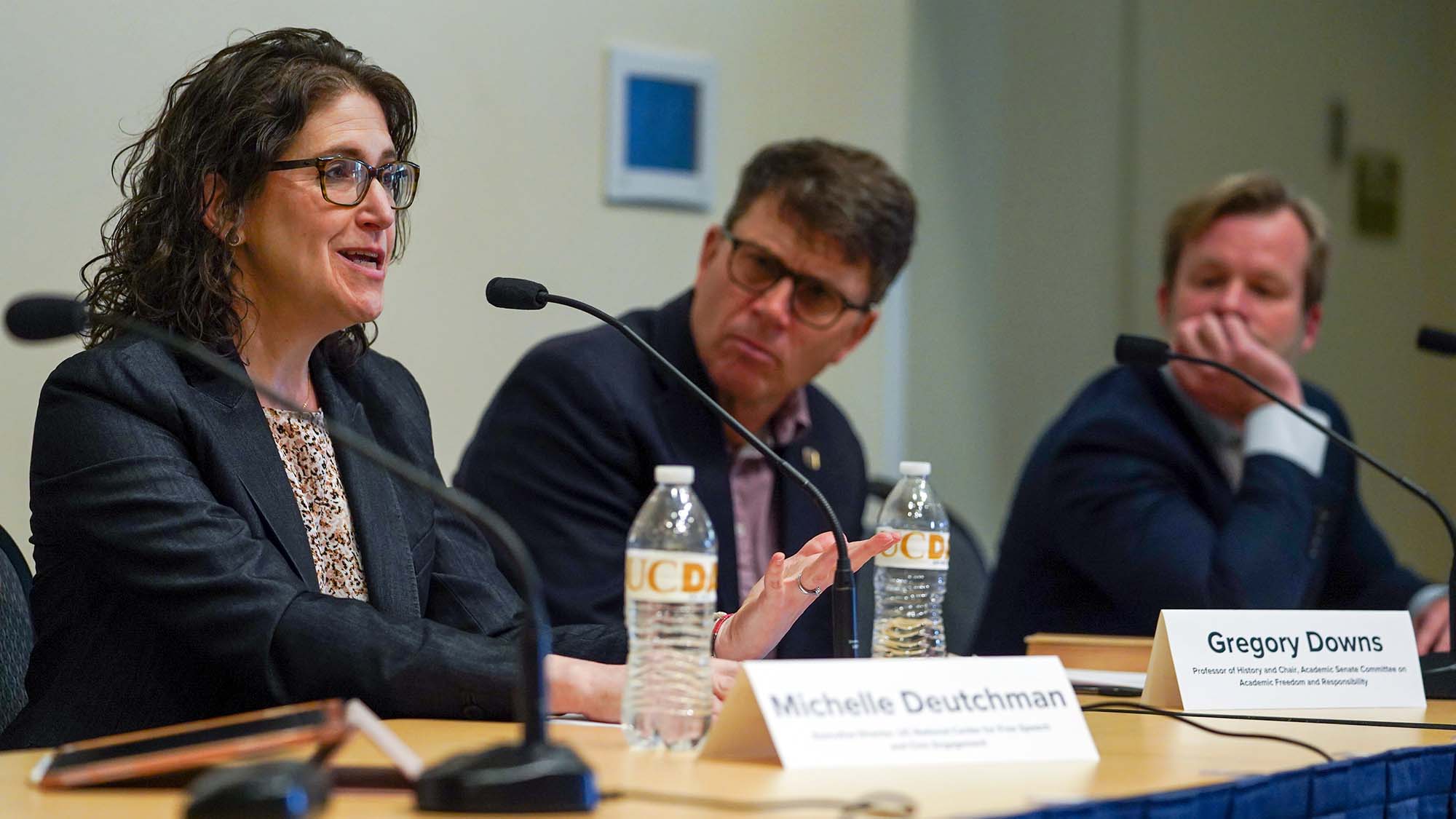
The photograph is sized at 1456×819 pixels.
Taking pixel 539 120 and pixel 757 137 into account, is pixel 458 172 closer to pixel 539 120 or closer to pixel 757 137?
pixel 539 120

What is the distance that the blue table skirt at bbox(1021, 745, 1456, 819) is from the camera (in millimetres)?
1210

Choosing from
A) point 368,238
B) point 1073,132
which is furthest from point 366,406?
point 1073,132

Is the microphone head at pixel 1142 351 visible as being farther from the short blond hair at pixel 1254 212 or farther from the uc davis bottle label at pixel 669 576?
the uc davis bottle label at pixel 669 576

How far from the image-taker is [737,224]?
282 cm

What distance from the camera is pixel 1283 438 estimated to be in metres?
2.89

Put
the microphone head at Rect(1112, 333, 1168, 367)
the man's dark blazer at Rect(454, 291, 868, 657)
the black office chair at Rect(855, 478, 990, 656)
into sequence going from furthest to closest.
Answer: the black office chair at Rect(855, 478, 990, 656), the man's dark blazer at Rect(454, 291, 868, 657), the microphone head at Rect(1112, 333, 1168, 367)

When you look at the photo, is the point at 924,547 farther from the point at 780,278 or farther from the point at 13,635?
the point at 13,635

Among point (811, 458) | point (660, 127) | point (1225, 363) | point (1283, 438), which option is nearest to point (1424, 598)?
point (1283, 438)

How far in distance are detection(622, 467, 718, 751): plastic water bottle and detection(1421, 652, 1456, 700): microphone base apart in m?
1.07

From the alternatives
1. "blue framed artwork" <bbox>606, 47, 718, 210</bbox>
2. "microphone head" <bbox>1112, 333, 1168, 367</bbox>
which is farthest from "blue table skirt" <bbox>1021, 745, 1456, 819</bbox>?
"blue framed artwork" <bbox>606, 47, 718, 210</bbox>

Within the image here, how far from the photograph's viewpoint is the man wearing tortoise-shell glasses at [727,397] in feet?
8.57

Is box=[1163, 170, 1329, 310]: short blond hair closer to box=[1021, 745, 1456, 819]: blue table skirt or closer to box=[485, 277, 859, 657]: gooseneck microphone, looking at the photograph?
box=[485, 277, 859, 657]: gooseneck microphone

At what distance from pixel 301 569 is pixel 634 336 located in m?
0.46

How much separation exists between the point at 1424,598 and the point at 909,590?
1294 mm
